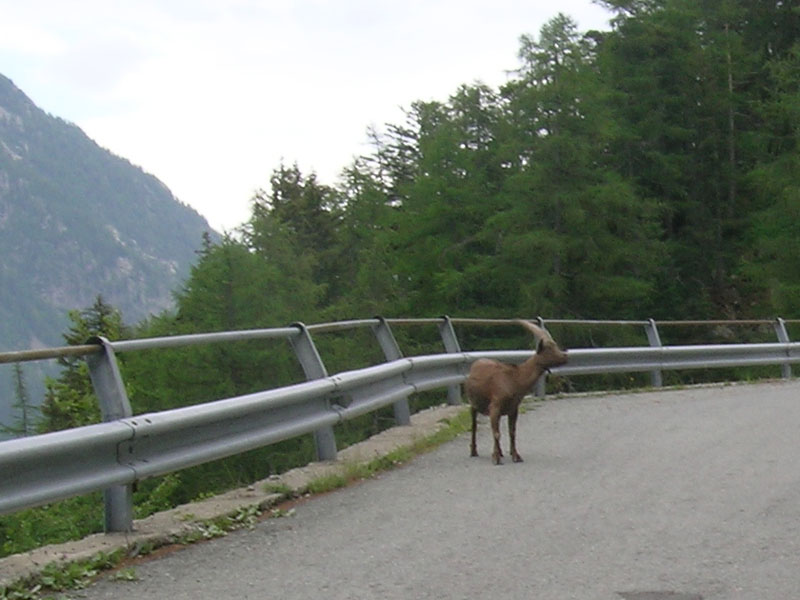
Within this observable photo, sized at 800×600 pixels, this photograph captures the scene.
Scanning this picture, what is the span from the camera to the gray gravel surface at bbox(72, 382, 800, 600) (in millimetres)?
5926

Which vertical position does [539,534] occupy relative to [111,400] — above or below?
below

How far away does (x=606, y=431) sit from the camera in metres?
12.3

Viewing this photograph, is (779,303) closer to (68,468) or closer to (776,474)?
(776,474)

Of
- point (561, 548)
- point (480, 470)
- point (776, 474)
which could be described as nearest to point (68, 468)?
point (561, 548)

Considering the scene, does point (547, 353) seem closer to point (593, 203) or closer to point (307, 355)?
point (307, 355)

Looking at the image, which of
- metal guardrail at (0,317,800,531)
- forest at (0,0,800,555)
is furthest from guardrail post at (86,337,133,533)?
forest at (0,0,800,555)

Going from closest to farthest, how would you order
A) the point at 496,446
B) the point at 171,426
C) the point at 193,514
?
the point at 171,426 → the point at 193,514 → the point at 496,446

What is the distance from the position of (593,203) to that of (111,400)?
4091cm

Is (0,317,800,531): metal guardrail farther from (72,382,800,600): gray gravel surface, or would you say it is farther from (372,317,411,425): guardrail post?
(72,382,800,600): gray gravel surface

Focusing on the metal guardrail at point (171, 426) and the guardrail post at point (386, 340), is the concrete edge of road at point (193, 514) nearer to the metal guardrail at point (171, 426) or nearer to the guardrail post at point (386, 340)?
the metal guardrail at point (171, 426)

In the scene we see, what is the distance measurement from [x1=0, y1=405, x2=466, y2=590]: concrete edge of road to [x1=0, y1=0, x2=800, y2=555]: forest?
2844 centimetres

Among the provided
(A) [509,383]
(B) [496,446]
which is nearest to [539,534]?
(B) [496,446]

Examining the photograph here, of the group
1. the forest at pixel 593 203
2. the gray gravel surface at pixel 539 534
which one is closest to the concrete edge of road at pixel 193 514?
the gray gravel surface at pixel 539 534

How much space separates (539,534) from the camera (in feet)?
23.4
